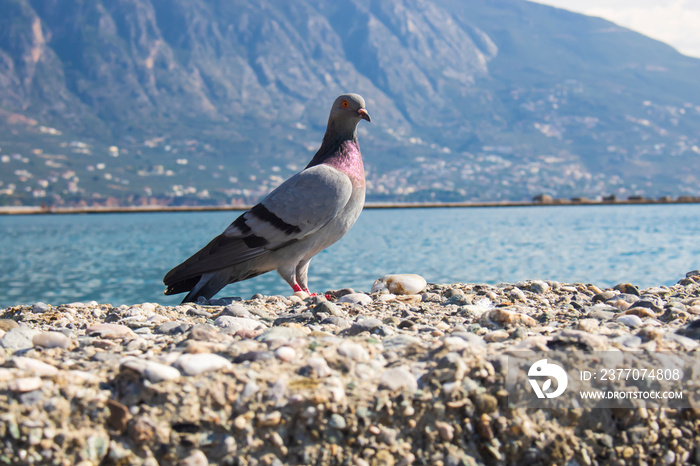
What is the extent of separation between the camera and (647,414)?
132 inches

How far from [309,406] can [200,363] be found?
61 centimetres

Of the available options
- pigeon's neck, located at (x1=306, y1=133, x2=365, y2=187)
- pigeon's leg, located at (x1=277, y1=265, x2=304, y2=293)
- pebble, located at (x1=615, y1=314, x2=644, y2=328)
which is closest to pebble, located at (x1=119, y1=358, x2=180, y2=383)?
pebble, located at (x1=615, y1=314, x2=644, y2=328)

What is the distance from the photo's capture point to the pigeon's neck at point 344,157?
6.72 metres

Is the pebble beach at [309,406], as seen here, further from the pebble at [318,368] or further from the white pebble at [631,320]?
the white pebble at [631,320]

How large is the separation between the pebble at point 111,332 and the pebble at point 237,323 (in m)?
0.65

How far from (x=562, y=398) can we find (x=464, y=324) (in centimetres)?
138

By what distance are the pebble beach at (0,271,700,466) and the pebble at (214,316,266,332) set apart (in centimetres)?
54

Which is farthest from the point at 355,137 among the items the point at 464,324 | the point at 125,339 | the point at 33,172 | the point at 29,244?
the point at 33,172

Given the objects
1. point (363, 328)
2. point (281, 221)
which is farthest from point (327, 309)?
point (281, 221)

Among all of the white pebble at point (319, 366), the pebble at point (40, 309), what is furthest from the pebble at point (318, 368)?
the pebble at point (40, 309)

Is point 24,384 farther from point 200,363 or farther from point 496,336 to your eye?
point 496,336

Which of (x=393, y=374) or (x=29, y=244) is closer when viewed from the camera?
(x=393, y=374)

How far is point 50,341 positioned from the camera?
386 centimetres

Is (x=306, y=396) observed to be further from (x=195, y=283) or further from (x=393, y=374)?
(x=195, y=283)
